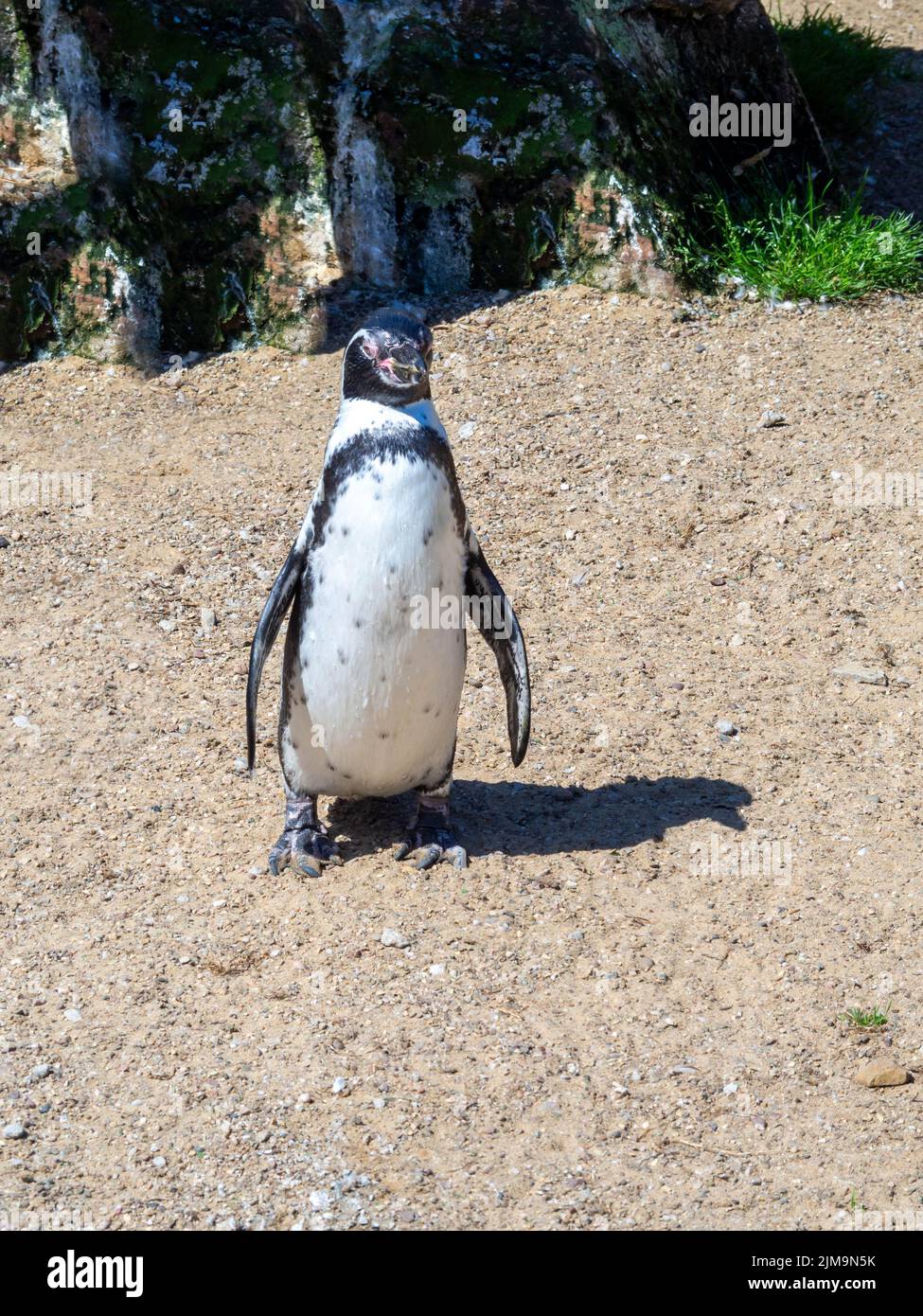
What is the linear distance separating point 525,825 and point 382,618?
0.98m

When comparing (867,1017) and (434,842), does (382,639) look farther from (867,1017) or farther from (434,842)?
(867,1017)

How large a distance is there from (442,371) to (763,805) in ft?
10.8

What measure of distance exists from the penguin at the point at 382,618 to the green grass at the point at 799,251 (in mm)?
3777

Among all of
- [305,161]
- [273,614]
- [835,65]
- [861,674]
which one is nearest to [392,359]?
[273,614]

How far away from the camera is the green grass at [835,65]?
29.3 ft

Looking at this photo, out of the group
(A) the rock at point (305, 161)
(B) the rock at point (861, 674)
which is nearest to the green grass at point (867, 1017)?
(B) the rock at point (861, 674)

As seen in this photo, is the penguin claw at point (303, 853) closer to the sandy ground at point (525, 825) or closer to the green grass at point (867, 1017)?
the sandy ground at point (525, 825)

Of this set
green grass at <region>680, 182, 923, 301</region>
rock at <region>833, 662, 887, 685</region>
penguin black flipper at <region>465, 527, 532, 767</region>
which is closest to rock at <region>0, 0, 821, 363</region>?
green grass at <region>680, 182, 923, 301</region>

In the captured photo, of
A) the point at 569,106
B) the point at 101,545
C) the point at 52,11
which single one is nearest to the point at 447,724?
the point at 101,545

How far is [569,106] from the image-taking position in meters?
7.55

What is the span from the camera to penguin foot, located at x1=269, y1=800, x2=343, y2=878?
4570mm

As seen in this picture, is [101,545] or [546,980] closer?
[546,980]

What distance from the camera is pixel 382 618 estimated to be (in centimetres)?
431
